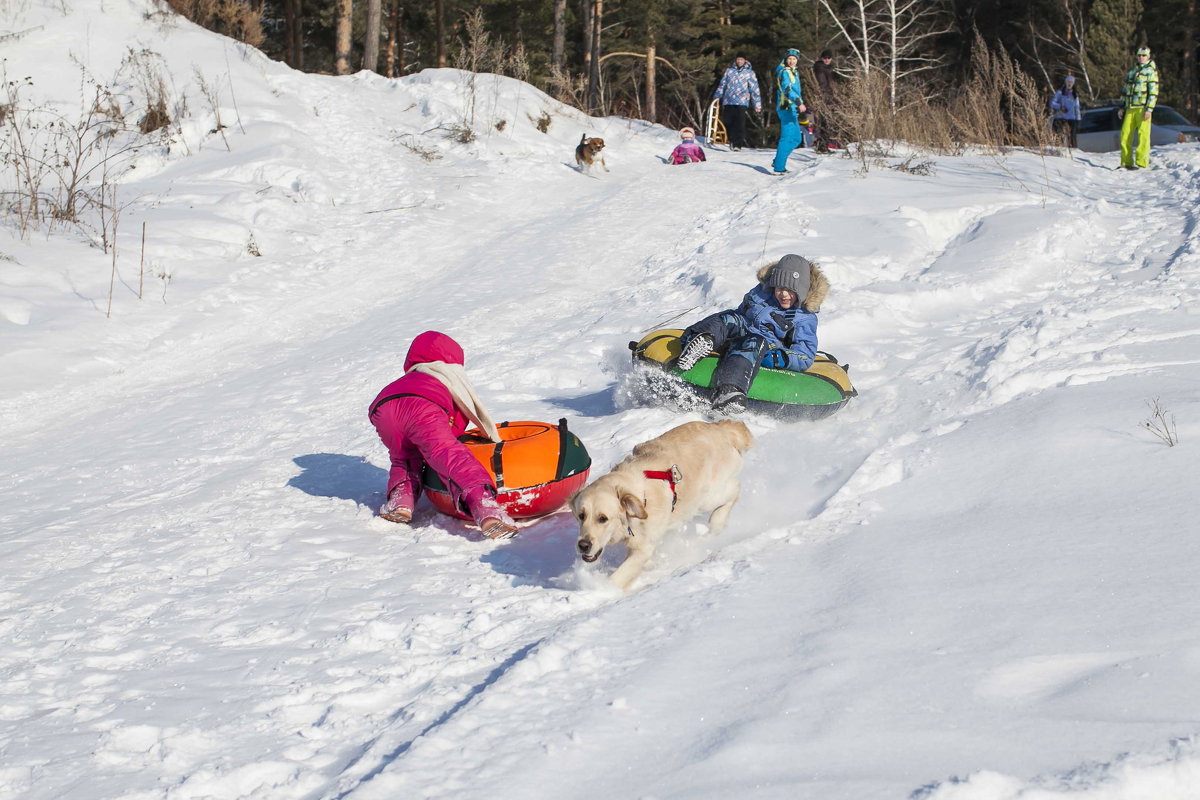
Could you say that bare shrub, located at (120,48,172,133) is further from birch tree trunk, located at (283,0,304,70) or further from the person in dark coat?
birch tree trunk, located at (283,0,304,70)

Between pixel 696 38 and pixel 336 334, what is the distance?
102 ft

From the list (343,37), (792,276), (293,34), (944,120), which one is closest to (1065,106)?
(944,120)

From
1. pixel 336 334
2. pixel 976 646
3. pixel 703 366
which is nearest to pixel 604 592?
pixel 976 646

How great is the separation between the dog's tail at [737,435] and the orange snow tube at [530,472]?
2.50ft

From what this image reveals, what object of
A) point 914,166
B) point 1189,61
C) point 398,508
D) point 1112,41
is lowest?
point 398,508

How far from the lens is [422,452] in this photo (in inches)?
211

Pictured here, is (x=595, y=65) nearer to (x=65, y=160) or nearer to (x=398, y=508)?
(x=65, y=160)

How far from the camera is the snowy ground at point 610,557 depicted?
2916mm

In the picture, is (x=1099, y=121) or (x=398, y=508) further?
(x=1099, y=121)

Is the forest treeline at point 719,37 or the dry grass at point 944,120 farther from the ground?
the forest treeline at point 719,37

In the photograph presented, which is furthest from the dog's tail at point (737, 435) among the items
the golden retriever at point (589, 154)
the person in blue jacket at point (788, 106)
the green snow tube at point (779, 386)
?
the golden retriever at point (589, 154)

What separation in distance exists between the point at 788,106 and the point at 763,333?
9.46 m

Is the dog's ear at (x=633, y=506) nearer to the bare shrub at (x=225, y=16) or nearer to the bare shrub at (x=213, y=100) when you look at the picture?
the bare shrub at (x=213, y=100)

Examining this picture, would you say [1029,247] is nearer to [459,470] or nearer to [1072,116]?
[459,470]
